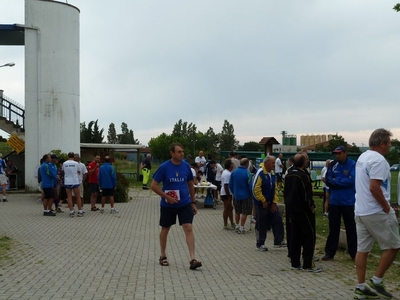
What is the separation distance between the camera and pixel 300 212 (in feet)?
29.2

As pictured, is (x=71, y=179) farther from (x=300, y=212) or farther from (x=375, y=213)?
(x=375, y=213)

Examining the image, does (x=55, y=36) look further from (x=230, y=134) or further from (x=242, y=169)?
(x=230, y=134)

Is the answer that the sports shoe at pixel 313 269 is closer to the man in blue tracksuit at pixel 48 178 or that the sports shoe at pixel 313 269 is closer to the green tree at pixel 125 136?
the man in blue tracksuit at pixel 48 178

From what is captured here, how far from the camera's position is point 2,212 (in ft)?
60.2

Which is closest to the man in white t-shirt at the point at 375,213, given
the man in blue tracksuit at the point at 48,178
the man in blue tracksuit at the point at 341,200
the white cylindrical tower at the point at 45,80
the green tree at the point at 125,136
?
the man in blue tracksuit at the point at 341,200

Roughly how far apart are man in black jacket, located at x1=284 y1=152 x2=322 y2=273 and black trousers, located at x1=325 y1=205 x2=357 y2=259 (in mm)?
792

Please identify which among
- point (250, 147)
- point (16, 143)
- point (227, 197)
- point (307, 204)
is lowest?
point (227, 197)

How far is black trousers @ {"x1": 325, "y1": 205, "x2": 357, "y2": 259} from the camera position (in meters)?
9.52

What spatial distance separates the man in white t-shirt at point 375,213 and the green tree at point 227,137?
82.4 metres

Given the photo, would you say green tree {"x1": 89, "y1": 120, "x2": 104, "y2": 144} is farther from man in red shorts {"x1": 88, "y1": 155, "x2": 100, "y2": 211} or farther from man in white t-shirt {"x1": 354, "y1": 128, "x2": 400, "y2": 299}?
man in white t-shirt {"x1": 354, "y1": 128, "x2": 400, "y2": 299}

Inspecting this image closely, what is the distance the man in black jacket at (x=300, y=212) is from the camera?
8883 mm

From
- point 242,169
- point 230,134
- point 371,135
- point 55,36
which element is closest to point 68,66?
point 55,36

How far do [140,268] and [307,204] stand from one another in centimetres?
265

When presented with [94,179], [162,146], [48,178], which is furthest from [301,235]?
[162,146]
